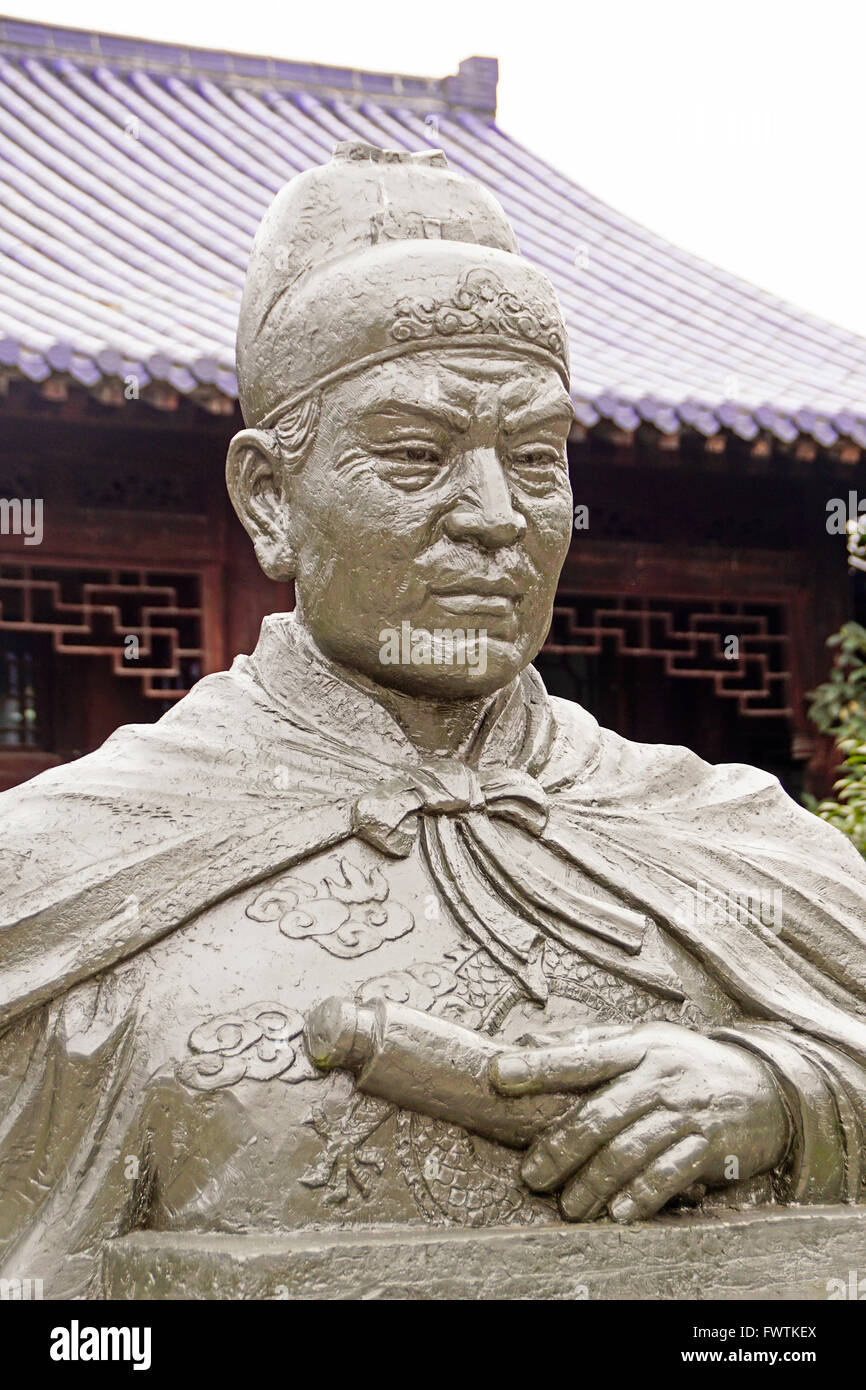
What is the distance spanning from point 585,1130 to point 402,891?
1.67 ft

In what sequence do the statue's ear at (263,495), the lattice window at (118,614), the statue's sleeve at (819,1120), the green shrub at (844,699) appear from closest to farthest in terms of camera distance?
the statue's sleeve at (819,1120)
the statue's ear at (263,495)
the lattice window at (118,614)
the green shrub at (844,699)

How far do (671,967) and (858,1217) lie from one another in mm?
516

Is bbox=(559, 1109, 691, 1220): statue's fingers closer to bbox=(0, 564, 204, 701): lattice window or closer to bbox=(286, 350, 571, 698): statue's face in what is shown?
bbox=(286, 350, 571, 698): statue's face

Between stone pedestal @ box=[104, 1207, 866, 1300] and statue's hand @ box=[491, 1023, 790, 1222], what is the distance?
0.07 m

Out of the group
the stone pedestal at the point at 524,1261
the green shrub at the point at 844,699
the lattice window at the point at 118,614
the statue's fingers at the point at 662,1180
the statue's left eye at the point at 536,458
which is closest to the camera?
the stone pedestal at the point at 524,1261

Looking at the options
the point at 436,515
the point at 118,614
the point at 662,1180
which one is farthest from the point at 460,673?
the point at 118,614

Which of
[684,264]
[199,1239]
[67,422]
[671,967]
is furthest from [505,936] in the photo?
[684,264]

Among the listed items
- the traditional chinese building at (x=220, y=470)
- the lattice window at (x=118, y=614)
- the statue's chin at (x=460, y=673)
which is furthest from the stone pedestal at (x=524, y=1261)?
the lattice window at (x=118, y=614)

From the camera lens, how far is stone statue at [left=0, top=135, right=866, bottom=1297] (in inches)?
116

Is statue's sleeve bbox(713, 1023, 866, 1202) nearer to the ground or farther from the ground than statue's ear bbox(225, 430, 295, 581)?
nearer to the ground

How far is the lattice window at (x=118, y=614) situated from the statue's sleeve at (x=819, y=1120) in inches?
181

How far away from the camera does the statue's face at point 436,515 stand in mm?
3154

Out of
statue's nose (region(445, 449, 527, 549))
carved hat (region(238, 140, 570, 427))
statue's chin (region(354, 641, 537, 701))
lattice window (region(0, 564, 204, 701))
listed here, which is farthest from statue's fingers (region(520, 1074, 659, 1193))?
lattice window (region(0, 564, 204, 701))

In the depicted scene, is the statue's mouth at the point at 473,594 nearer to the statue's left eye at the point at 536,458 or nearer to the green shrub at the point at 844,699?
the statue's left eye at the point at 536,458
